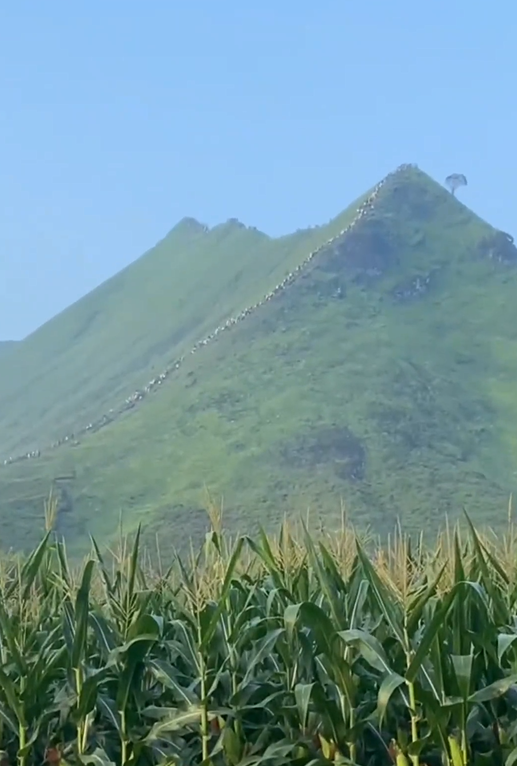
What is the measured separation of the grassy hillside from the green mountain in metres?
0.11

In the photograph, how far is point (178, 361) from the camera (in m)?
25.1

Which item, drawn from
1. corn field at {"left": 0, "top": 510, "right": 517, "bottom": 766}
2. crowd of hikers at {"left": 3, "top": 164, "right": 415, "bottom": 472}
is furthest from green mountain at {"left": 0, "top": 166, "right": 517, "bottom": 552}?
corn field at {"left": 0, "top": 510, "right": 517, "bottom": 766}

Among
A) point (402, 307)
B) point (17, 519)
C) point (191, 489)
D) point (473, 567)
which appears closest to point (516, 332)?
point (402, 307)

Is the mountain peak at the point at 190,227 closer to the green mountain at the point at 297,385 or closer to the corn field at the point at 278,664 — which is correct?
the green mountain at the point at 297,385

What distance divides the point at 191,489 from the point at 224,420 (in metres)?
3.43

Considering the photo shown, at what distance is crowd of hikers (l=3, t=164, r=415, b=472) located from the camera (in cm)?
2172

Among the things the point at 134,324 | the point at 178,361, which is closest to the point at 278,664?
the point at 178,361

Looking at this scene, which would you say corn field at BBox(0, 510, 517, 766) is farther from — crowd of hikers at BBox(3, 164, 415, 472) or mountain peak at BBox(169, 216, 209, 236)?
mountain peak at BBox(169, 216, 209, 236)

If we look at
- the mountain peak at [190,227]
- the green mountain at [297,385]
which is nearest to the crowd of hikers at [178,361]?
the green mountain at [297,385]

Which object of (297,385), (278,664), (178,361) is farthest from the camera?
(178,361)

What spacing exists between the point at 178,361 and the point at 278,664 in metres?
23.5

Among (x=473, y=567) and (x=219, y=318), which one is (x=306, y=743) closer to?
(x=473, y=567)

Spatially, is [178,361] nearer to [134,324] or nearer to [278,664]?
[134,324]

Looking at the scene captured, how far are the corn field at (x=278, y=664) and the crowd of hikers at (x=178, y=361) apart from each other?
18.1 meters
